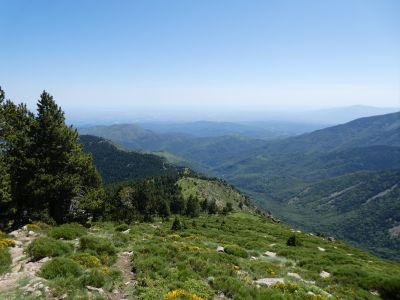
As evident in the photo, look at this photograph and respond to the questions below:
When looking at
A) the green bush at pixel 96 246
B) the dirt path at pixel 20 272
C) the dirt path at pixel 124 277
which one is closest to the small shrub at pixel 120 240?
the dirt path at pixel 124 277

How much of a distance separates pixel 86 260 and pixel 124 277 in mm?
2417

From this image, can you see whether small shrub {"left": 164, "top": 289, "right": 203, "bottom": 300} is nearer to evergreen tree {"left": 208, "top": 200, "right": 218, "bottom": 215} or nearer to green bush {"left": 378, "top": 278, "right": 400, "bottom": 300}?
green bush {"left": 378, "top": 278, "right": 400, "bottom": 300}

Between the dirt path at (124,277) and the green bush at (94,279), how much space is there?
74 centimetres

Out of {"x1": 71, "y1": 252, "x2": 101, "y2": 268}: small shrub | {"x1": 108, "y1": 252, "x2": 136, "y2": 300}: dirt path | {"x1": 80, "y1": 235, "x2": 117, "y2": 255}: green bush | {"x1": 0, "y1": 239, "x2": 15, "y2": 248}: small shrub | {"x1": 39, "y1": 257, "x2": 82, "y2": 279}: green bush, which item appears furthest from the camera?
{"x1": 0, "y1": 239, "x2": 15, "y2": 248}: small shrub

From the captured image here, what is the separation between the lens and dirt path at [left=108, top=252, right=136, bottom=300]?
49.4 feet

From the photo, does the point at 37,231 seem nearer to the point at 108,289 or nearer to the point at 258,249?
the point at 108,289

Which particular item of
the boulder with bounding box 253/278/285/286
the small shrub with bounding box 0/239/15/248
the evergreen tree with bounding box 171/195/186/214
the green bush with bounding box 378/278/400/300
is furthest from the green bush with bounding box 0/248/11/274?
the evergreen tree with bounding box 171/195/186/214

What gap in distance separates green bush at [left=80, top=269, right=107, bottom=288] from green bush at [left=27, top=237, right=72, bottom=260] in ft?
14.0

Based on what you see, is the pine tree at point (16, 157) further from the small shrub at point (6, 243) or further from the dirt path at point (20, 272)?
the dirt path at point (20, 272)

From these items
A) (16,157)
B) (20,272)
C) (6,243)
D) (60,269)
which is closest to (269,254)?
(60,269)

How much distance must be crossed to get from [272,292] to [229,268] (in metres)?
3.91

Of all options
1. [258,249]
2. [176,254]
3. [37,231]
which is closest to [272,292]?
[176,254]

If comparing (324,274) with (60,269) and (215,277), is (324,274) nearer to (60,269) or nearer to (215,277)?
(215,277)

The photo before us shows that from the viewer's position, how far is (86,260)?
18.1 m
